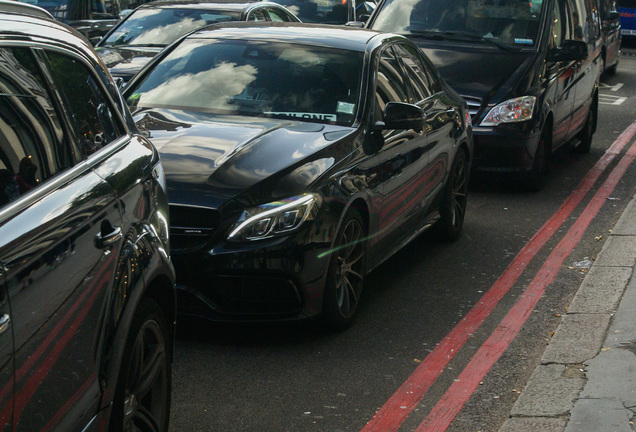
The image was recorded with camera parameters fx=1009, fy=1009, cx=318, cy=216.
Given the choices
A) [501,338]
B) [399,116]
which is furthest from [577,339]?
[399,116]

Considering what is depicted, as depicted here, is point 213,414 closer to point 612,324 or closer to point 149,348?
point 149,348

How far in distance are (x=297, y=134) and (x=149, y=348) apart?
2741mm

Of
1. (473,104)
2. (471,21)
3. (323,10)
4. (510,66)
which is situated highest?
(471,21)

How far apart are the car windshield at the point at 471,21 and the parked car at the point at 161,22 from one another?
234 cm

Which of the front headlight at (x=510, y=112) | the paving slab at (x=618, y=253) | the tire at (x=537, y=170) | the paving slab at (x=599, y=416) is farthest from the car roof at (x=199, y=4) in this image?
the paving slab at (x=599, y=416)

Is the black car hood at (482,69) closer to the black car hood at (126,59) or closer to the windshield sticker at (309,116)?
the black car hood at (126,59)

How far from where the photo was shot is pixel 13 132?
3066 millimetres

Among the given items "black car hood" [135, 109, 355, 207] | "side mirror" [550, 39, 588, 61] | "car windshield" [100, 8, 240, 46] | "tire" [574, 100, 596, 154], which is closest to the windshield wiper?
"side mirror" [550, 39, 588, 61]

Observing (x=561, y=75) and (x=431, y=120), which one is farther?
(x=561, y=75)

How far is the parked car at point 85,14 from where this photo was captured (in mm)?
16422

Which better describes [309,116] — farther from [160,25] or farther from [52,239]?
[160,25]

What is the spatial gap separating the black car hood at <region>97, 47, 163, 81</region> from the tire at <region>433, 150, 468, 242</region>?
414 cm

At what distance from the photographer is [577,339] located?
5.99 m

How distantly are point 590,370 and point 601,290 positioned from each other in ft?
5.92
